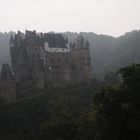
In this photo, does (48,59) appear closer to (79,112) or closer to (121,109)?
(79,112)

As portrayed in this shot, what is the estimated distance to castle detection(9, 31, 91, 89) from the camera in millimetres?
99875

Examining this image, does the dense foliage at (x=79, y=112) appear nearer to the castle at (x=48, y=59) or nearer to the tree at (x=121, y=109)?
the tree at (x=121, y=109)

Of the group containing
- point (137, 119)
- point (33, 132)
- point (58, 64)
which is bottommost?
point (33, 132)

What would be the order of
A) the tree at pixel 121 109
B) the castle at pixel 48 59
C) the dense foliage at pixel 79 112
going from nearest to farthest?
the tree at pixel 121 109
the dense foliage at pixel 79 112
the castle at pixel 48 59

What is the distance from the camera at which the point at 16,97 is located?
93875mm

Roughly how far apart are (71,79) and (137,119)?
68904mm

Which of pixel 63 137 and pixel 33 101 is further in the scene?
pixel 33 101

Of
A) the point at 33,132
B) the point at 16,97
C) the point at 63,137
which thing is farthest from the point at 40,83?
the point at 63,137

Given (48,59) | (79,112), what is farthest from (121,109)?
(48,59)

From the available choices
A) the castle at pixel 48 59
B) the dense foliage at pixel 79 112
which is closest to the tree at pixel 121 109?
the dense foliage at pixel 79 112

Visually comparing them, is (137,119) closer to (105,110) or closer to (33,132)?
(105,110)

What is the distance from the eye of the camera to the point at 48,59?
105875 mm

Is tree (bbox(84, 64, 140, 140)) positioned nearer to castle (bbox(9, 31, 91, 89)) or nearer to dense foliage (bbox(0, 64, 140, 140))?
dense foliage (bbox(0, 64, 140, 140))

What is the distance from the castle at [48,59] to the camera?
3932 inches
